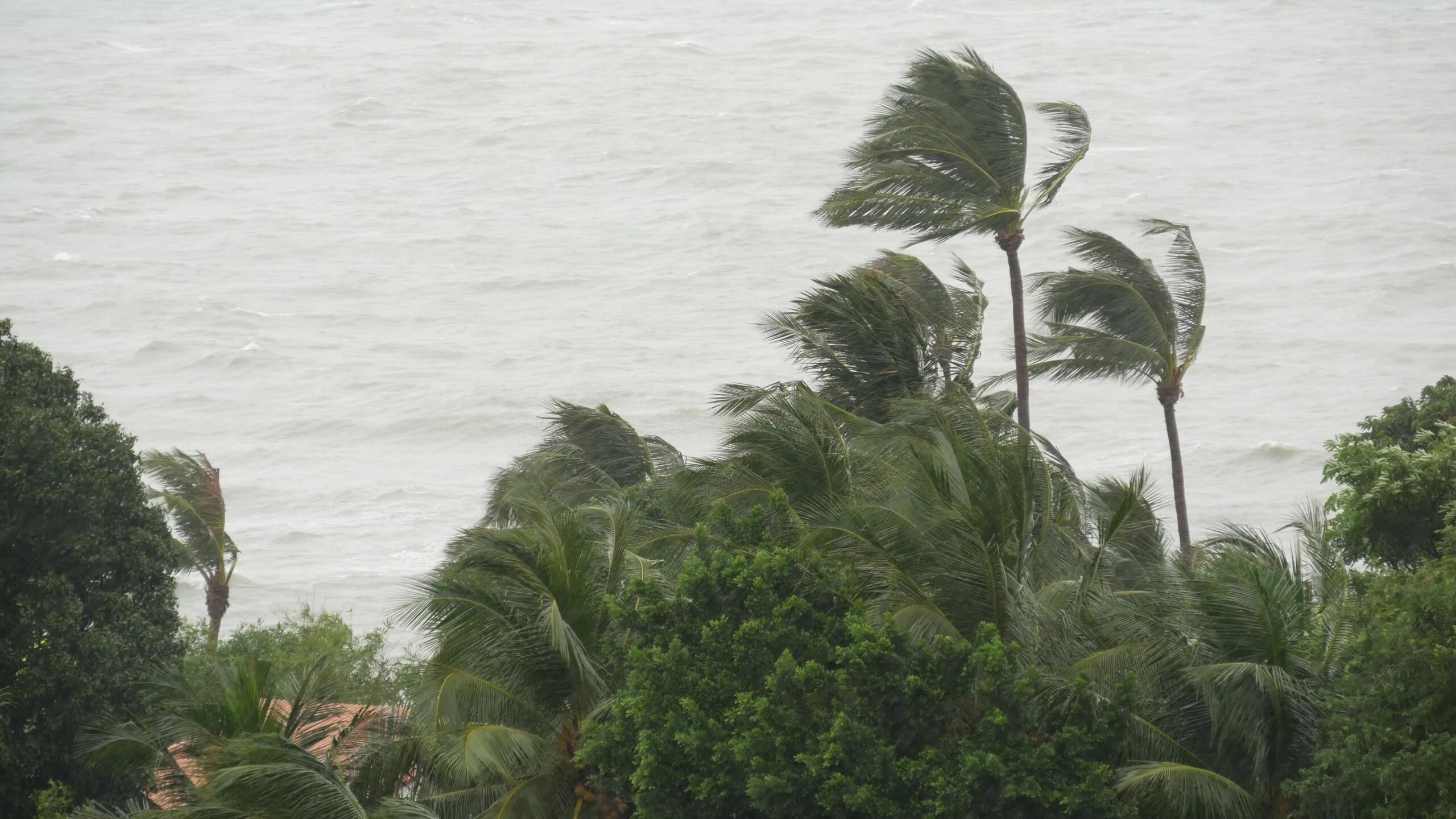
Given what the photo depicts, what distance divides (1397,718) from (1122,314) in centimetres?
1091

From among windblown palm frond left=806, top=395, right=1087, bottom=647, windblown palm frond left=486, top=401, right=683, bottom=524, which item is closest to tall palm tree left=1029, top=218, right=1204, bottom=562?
windblown palm frond left=486, top=401, right=683, bottom=524

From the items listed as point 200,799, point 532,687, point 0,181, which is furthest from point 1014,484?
point 0,181

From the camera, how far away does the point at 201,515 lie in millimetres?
21812

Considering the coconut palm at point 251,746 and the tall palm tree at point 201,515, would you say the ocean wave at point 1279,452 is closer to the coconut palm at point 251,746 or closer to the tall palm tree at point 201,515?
the tall palm tree at point 201,515

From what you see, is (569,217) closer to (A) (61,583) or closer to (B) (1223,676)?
(A) (61,583)

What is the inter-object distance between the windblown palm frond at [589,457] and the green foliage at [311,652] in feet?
8.20

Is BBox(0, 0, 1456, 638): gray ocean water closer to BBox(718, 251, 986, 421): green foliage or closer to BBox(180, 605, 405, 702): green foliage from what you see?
BBox(180, 605, 405, 702): green foliage

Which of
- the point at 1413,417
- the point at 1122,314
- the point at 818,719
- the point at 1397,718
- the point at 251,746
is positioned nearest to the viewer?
the point at 1397,718

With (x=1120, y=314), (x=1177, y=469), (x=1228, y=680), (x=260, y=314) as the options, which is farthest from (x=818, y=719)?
(x=260, y=314)

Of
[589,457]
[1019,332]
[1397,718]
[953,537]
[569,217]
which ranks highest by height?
[953,537]

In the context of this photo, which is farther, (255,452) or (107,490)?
(255,452)

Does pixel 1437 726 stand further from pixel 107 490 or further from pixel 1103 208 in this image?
pixel 1103 208

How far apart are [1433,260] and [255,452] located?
65623mm

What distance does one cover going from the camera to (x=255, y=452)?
2712 inches
